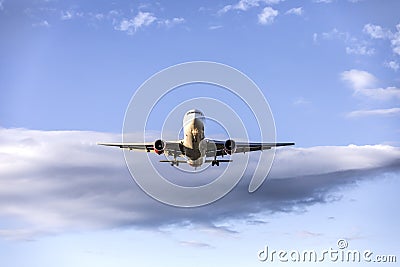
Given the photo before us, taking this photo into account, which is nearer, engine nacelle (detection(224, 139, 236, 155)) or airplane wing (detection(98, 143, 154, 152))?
engine nacelle (detection(224, 139, 236, 155))

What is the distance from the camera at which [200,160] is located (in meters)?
92.8

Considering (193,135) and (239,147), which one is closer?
(193,135)

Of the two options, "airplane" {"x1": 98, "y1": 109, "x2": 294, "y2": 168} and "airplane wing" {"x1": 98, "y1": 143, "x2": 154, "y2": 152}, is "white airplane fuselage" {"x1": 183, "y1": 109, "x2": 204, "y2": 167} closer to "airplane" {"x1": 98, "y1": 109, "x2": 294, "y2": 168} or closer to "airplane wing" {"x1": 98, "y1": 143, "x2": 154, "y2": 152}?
"airplane" {"x1": 98, "y1": 109, "x2": 294, "y2": 168}

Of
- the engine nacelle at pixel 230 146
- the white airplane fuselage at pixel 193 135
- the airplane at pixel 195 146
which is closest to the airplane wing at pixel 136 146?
the airplane at pixel 195 146

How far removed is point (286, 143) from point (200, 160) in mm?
15703

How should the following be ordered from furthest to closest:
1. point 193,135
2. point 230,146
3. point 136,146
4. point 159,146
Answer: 1. point 136,146
2. point 230,146
3. point 159,146
4. point 193,135

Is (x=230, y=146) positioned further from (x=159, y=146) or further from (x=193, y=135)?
(x=159, y=146)

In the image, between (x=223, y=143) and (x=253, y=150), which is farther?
(x=253, y=150)

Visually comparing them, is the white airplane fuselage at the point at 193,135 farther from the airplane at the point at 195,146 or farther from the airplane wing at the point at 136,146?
the airplane wing at the point at 136,146

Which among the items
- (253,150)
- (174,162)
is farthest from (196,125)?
(253,150)

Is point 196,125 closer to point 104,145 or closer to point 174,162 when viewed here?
point 174,162

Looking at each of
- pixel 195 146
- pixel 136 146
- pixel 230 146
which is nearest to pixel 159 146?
pixel 195 146

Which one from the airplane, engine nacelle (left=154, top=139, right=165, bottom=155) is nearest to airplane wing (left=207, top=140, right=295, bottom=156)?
the airplane

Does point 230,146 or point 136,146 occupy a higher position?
point 230,146
